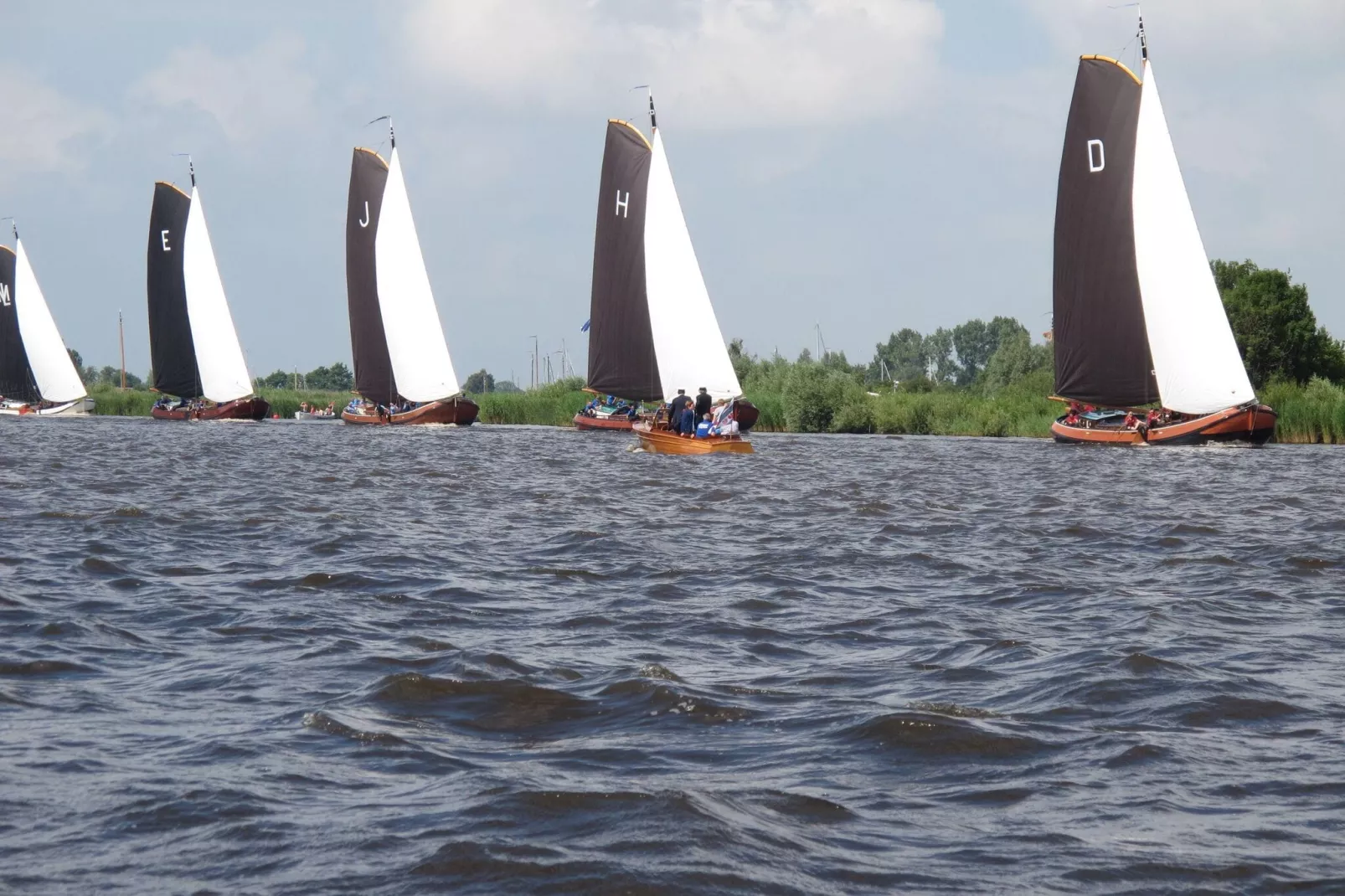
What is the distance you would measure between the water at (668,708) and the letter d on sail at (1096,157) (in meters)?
23.3

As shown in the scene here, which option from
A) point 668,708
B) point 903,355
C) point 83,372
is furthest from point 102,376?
point 668,708

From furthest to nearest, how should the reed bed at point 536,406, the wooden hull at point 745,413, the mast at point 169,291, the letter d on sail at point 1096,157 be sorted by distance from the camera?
the mast at point 169,291, the reed bed at point 536,406, the wooden hull at point 745,413, the letter d on sail at point 1096,157

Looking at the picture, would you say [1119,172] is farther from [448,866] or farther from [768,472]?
[448,866]

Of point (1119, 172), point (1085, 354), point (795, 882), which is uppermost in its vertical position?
point (1119, 172)

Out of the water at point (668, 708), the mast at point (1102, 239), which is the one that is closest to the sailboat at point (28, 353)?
the mast at point (1102, 239)

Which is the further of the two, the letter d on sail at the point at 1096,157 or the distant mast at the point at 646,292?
the distant mast at the point at 646,292

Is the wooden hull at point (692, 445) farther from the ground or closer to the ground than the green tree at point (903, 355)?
closer to the ground

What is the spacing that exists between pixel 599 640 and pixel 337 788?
334 cm

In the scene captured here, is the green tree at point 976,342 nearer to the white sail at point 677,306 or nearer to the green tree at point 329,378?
the green tree at point 329,378

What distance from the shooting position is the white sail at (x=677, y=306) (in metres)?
42.1

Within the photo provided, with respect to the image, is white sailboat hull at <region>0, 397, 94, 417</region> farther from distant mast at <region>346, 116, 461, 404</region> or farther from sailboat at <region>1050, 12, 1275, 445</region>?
sailboat at <region>1050, 12, 1275, 445</region>

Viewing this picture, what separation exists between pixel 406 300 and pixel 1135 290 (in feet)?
92.4

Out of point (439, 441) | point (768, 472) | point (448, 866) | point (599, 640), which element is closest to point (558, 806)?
point (448, 866)

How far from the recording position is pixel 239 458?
3159 cm
